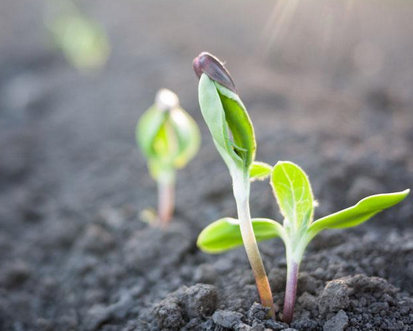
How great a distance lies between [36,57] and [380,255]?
4.67 meters

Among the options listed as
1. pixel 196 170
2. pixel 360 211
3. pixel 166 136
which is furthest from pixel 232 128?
pixel 196 170

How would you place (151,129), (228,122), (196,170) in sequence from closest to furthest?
(228,122) → (151,129) → (196,170)

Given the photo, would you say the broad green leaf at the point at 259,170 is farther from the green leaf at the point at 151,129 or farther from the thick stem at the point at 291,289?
the green leaf at the point at 151,129

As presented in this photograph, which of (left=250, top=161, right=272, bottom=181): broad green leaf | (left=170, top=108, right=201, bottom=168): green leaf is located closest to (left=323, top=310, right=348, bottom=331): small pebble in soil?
(left=250, top=161, right=272, bottom=181): broad green leaf

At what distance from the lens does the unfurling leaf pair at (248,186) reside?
1.39 meters

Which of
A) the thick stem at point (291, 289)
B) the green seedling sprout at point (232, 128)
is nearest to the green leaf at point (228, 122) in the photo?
the green seedling sprout at point (232, 128)

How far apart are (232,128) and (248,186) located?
19cm

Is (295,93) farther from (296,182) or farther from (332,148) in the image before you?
(296,182)

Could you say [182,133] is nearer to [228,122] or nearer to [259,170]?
[259,170]

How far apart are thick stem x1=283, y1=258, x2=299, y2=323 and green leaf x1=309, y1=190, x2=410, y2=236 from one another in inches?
4.9

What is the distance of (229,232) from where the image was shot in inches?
65.9

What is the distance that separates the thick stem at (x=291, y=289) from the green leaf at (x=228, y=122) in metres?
0.33

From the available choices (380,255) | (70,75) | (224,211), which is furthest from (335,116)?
(70,75)

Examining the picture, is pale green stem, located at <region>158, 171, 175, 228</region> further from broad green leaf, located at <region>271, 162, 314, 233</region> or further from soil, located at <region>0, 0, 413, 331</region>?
broad green leaf, located at <region>271, 162, 314, 233</region>
